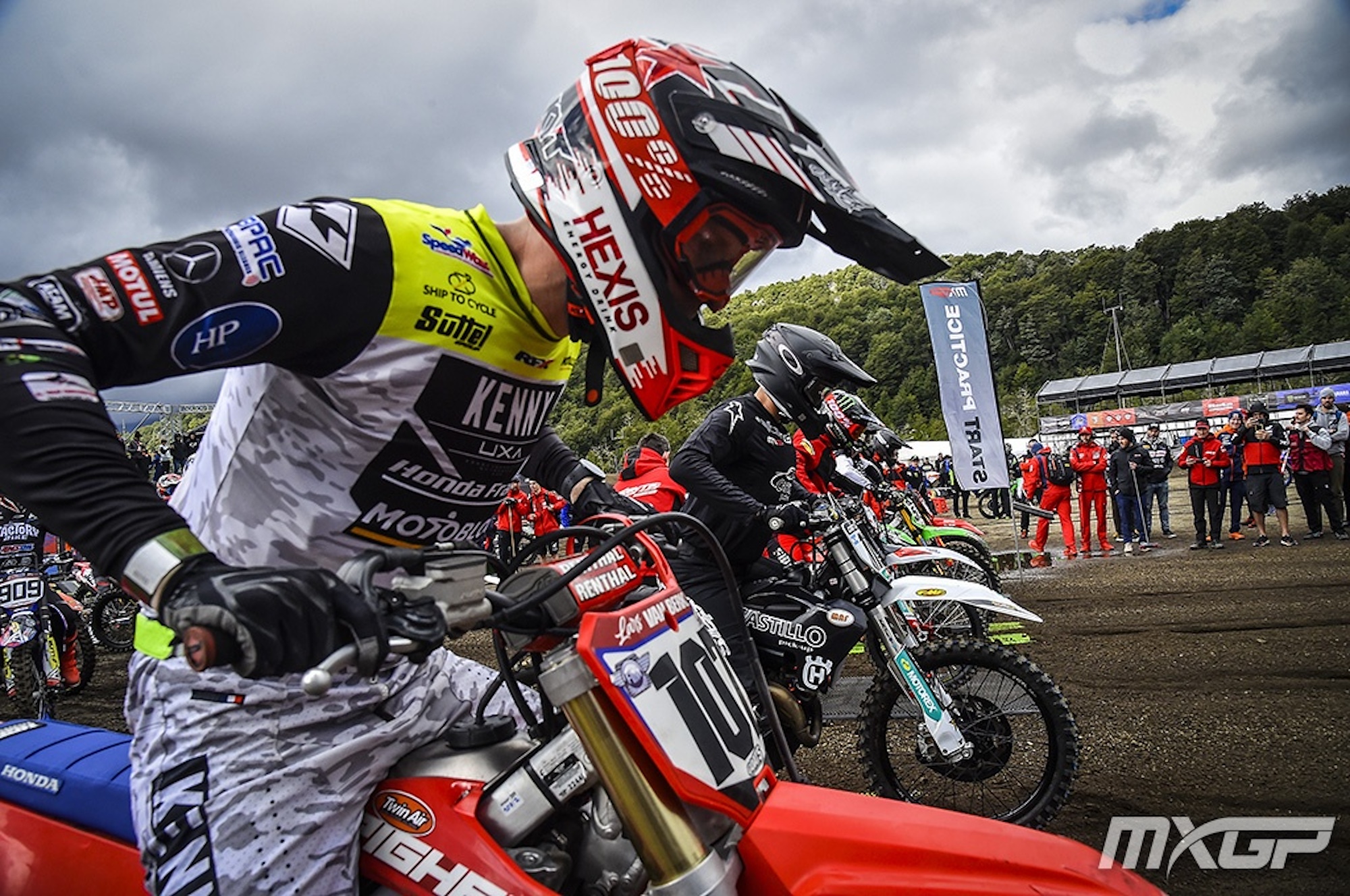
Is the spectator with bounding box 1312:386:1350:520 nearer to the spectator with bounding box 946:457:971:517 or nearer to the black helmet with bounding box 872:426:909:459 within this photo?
the black helmet with bounding box 872:426:909:459

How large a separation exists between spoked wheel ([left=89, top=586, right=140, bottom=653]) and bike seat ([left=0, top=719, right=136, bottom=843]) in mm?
9538

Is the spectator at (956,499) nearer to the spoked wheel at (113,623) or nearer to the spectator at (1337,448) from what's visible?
the spectator at (1337,448)

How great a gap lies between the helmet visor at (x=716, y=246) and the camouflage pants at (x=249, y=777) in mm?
999

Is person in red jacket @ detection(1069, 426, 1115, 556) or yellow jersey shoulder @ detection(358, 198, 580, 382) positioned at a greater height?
yellow jersey shoulder @ detection(358, 198, 580, 382)

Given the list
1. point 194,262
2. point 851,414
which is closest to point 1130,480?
point 851,414

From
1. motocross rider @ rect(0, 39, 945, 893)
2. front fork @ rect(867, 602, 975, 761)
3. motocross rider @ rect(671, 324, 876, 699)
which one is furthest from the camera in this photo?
motocross rider @ rect(671, 324, 876, 699)

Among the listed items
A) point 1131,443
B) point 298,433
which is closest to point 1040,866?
point 298,433

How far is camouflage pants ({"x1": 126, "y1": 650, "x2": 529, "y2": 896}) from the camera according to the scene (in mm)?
1333

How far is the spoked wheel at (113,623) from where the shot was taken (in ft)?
32.3

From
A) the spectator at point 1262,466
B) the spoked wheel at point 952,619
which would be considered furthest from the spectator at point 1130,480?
the spoked wheel at point 952,619

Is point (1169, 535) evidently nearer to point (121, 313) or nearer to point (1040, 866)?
point (1040, 866)

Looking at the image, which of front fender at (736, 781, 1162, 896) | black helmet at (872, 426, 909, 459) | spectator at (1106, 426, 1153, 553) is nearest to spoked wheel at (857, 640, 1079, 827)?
front fender at (736, 781, 1162, 896)

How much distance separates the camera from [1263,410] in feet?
44.7

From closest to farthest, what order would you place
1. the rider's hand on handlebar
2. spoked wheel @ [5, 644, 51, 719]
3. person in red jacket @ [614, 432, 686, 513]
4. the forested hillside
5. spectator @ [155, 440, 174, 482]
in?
the rider's hand on handlebar
spoked wheel @ [5, 644, 51, 719]
person in red jacket @ [614, 432, 686, 513]
spectator @ [155, 440, 174, 482]
the forested hillside
